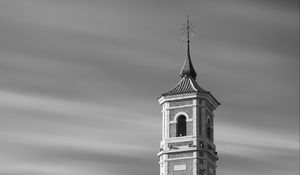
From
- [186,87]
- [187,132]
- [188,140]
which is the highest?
[186,87]

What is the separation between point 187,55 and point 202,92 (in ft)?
Answer: 19.4

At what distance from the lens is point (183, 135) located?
8906 cm

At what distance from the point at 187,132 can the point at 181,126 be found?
1252mm

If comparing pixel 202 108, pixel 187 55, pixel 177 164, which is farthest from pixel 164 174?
pixel 187 55

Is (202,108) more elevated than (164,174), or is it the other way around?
(202,108)

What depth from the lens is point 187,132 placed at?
290 ft

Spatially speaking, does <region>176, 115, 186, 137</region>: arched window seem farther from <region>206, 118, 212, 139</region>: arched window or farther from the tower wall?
<region>206, 118, 212, 139</region>: arched window

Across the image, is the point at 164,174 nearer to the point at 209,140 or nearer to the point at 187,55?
the point at 209,140

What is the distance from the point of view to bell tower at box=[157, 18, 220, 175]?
87.2 m

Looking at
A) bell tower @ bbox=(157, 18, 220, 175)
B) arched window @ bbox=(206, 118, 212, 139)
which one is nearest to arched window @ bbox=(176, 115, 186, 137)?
bell tower @ bbox=(157, 18, 220, 175)

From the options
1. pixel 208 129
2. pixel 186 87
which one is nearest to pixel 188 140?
pixel 208 129

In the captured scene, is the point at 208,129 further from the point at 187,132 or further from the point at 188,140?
the point at 188,140

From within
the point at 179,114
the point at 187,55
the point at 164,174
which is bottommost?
the point at 164,174

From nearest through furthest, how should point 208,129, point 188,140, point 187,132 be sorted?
1. point 188,140
2. point 187,132
3. point 208,129
